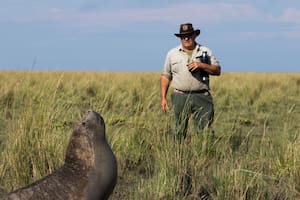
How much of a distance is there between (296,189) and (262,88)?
14609 mm

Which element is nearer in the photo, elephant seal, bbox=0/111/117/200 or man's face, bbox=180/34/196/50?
elephant seal, bbox=0/111/117/200

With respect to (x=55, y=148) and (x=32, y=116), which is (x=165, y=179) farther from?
(x=32, y=116)

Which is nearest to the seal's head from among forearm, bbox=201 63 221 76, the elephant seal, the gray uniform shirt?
the elephant seal

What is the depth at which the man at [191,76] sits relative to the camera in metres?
6.78

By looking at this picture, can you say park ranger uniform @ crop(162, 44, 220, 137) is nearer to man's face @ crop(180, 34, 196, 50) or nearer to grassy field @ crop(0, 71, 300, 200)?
man's face @ crop(180, 34, 196, 50)

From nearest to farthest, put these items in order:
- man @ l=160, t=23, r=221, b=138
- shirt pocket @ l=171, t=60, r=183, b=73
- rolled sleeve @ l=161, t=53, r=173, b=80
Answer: man @ l=160, t=23, r=221, b=138, shirt pocket @ l=171, t=60, r=183, b=73, rolled sleeve @ l=161, t=53, r=173, b=80

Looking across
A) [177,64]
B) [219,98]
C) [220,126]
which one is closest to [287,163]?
[177,64]

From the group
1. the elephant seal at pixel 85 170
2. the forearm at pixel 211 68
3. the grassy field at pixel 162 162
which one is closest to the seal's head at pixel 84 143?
the elephant seal at pixel 85 170

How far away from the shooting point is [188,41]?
270 inches

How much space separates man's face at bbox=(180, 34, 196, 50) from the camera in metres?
6.85

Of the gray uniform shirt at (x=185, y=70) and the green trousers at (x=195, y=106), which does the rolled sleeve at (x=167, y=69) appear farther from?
the green trousers at (x=195, y=106)

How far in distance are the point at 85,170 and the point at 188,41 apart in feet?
14.2

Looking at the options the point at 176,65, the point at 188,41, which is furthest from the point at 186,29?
the point at 176,65

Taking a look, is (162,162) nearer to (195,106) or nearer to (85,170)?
(195,106)
